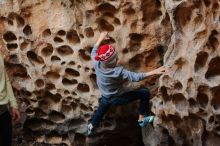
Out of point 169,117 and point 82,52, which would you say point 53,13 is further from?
point 169,117

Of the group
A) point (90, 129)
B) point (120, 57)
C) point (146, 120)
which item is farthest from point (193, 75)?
point (90, 129)

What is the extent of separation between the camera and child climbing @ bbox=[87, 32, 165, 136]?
12.7 ft

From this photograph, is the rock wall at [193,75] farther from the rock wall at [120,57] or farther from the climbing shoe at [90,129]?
the climbing shoe at [90,129]

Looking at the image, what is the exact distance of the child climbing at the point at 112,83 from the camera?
3871 mm

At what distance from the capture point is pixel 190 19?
3582 millimetres

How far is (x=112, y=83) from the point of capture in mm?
3984

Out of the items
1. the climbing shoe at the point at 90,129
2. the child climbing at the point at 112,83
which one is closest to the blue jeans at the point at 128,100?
the child climbing at the point at 112,83

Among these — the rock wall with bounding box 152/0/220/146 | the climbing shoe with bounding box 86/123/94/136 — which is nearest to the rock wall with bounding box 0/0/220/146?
the rock wall with bounding box 152/0/220/146

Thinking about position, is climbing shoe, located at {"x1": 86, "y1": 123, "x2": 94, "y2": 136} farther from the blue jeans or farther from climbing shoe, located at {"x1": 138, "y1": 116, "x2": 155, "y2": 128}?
climbing shoe, located at {"x1": 138, "y1": 116, "x2": 155, "y2": 128}

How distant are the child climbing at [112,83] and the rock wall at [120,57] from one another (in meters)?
0.10

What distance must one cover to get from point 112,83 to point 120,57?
0.30 metres

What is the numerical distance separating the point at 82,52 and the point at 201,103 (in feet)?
3.83

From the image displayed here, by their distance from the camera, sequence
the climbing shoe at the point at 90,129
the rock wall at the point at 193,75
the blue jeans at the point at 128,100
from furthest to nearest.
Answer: the climbing shoe at the point at 90,129, the blue jeans at the point at 128,100, the rock wall at the point at 193,75

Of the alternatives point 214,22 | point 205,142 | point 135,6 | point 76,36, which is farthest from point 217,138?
point 76,36
